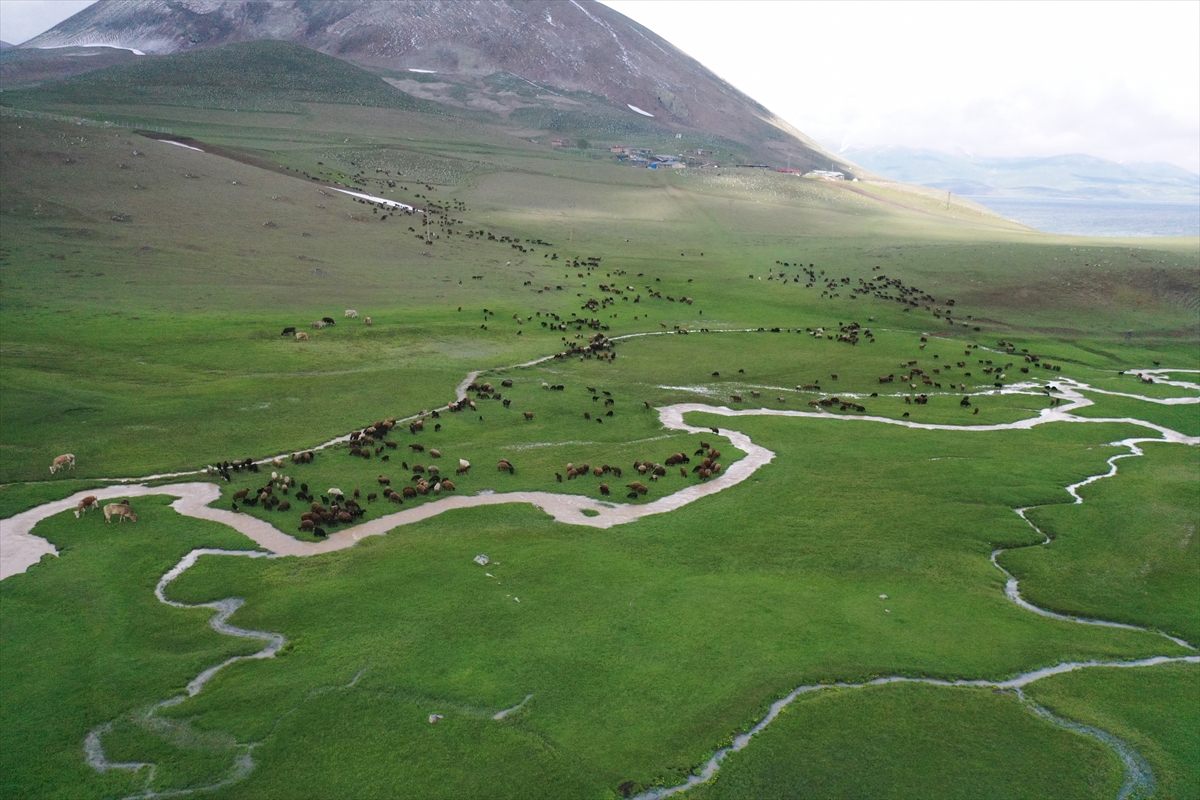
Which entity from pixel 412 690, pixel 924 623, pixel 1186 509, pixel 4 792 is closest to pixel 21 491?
pixel 4 792

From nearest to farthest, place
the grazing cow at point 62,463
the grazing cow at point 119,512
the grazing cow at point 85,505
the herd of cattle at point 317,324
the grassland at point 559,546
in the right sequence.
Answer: the grassland at point 559,546
the grazing cow at point 119,512
the grazing cow at point 85,505
the grazing cow at point 62,463
the herd of cattle at point 317,324

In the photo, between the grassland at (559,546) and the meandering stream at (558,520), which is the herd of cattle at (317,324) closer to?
the grassland at (559,546)

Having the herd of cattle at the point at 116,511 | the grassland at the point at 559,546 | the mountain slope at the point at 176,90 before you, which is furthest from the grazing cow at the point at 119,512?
the mountain slope at the point at 176,90

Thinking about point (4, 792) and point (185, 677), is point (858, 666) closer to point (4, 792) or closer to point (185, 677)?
point (185, 677)

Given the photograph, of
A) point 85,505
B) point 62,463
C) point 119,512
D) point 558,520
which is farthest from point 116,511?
point 558,520

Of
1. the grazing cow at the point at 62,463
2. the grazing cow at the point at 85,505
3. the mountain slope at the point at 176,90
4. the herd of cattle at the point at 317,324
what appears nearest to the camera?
the grazing cow at the point at 85,505

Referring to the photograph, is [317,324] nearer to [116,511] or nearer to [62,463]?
[62,463]
